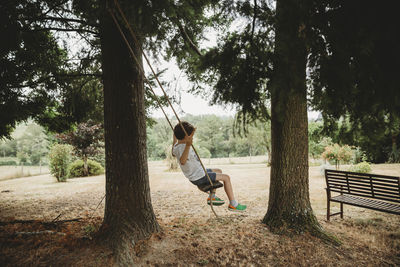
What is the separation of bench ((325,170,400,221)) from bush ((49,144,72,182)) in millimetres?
13598

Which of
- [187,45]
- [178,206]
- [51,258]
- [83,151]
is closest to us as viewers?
[51,258]

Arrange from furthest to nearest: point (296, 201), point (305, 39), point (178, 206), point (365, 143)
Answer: point (178, 206)
point (296, 201)
point (365, 143)
point (305, 39)

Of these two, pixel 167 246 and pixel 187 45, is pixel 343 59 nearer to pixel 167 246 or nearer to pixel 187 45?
pixel 167 246

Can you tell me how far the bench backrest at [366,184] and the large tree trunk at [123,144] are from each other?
4.00 metres

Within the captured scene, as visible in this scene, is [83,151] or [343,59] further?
[83,151]

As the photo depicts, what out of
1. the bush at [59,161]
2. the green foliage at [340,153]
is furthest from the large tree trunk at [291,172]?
the bush at [59,161]

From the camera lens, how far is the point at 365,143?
88.5 inches

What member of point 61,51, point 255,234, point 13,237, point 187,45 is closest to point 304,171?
point 255,234

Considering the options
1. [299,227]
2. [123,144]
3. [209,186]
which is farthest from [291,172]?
[123,144]

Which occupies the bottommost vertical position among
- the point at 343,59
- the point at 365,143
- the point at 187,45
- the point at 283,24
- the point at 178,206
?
the point at 178,206

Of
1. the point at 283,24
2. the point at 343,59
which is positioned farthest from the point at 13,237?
the point at 343,59

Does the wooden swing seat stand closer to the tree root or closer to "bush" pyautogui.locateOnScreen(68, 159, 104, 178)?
the tree root

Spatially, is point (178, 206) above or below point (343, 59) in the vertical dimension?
below

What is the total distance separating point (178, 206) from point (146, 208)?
2.95 meters
